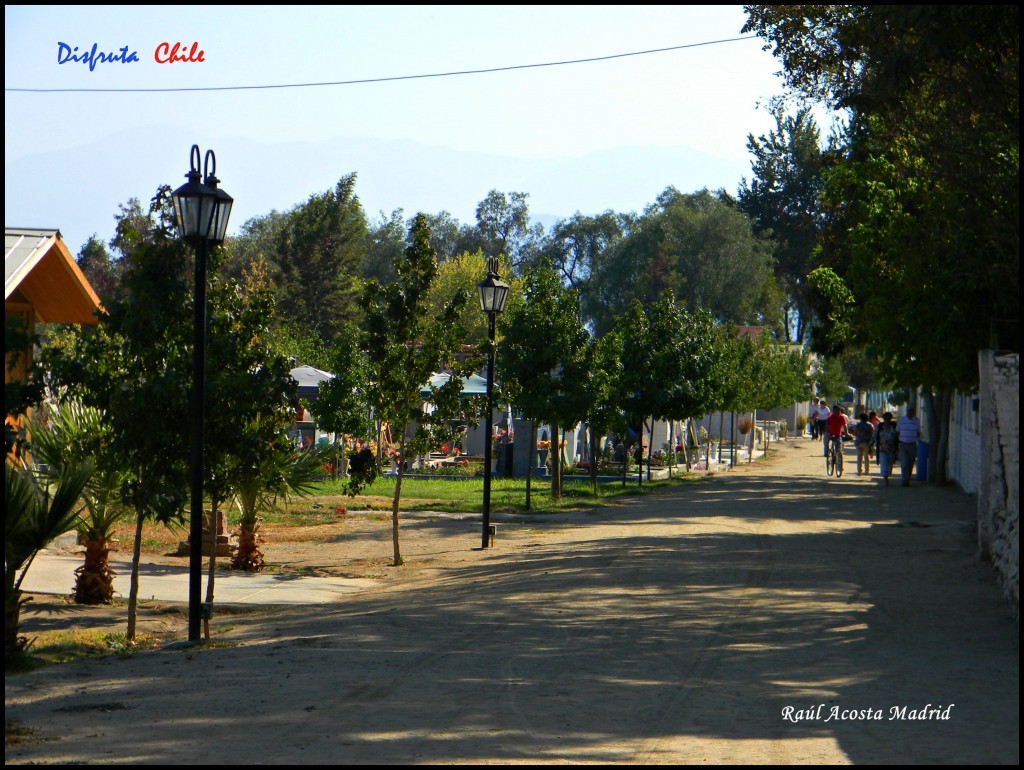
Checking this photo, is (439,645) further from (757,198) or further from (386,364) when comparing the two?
(757,198)

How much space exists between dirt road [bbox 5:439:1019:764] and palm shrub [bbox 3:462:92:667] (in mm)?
821

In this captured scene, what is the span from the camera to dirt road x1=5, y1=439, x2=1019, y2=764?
598 centimetres

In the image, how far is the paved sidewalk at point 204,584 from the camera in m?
12.5

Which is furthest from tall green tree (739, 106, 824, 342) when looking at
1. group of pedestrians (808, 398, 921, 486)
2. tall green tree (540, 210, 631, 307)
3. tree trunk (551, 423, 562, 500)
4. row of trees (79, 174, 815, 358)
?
tree trunk (551, 423, 562, 500)

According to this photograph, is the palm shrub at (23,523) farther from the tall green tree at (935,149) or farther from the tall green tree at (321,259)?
the tall green tree at (321,259)

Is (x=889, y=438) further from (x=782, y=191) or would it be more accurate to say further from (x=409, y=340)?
(x=782, y=191)

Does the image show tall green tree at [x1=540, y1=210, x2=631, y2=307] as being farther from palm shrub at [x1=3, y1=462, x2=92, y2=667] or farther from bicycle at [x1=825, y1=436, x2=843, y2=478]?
palm shrub at [x1=3, y1=462, x2=92, y2=667]

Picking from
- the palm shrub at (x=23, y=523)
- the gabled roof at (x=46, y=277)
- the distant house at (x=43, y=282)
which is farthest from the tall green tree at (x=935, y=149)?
the distant house at (x=43, y=282)

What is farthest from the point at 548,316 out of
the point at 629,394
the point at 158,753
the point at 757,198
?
the point at 757,198

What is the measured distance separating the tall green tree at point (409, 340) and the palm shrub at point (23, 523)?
6270 mm

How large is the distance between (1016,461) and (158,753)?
772 cm

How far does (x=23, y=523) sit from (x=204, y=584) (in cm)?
475

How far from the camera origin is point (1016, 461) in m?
10.0

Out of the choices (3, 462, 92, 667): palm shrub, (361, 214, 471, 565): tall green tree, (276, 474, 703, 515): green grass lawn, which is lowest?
(276, 474, 703, 515): green grass lawn
